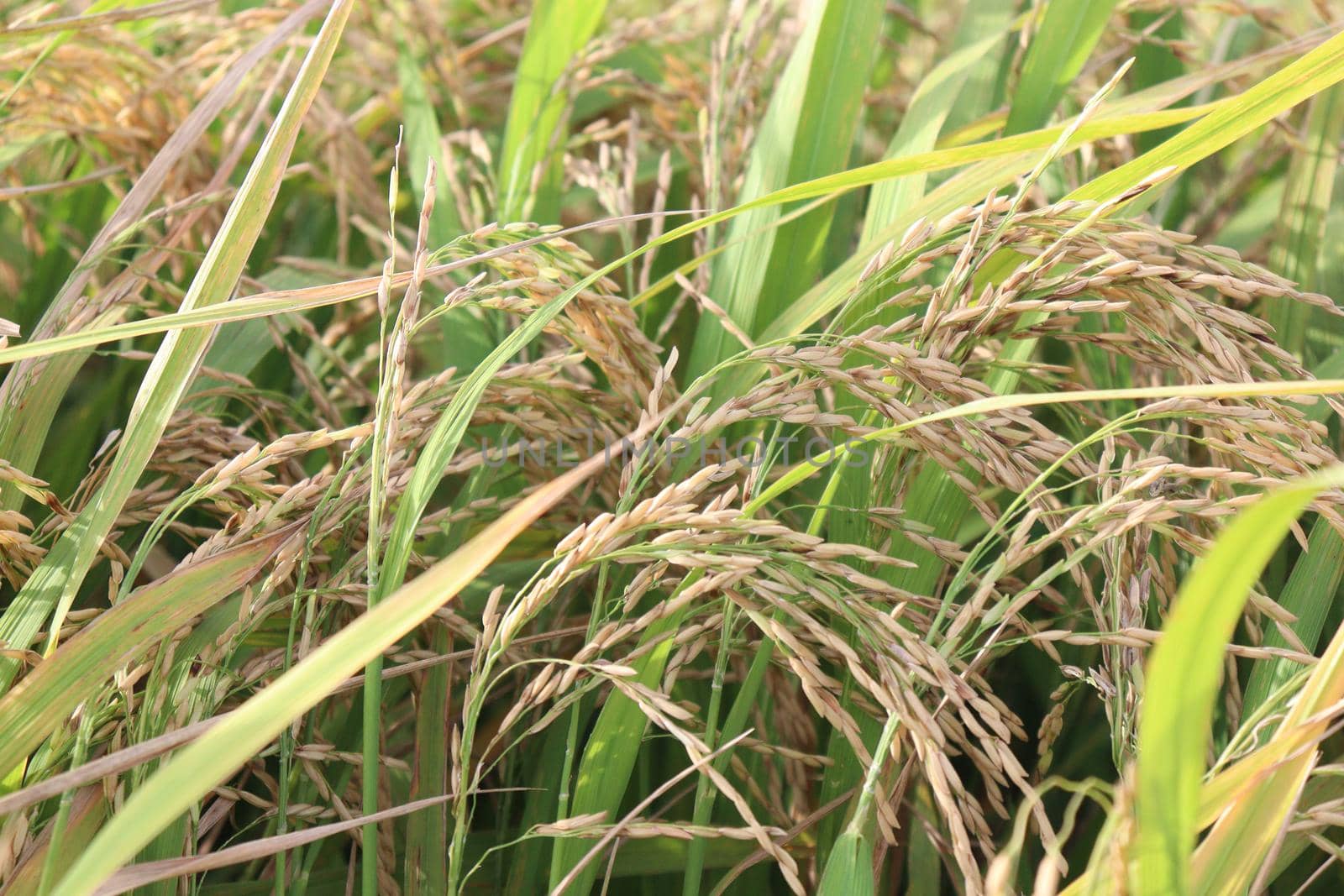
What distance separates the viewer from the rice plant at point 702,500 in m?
0.70

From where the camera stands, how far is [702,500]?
1053mm

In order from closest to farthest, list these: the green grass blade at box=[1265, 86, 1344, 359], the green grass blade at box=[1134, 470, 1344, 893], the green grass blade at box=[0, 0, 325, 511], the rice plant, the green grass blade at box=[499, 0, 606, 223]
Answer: the green grass blade at box=[1134, 470, 1344, 893] < the rice plant < the green grass blade at box=[0, 0, 325, 511] < the green grass blade at box=[1265, 86, 1344, 359] < the green grass blade at box=[499, 0, 606, 223]

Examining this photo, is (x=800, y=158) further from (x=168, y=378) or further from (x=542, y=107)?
(x=168, y=378)

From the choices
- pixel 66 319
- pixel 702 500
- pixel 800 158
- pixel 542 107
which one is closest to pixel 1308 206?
pixel 800 158

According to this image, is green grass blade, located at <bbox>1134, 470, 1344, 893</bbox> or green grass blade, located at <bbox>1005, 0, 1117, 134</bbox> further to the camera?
green grass blade, located at <bbox>1005, 0, 1117, 134</bbox>

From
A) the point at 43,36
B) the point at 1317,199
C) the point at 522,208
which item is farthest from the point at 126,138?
the point at 1317,199

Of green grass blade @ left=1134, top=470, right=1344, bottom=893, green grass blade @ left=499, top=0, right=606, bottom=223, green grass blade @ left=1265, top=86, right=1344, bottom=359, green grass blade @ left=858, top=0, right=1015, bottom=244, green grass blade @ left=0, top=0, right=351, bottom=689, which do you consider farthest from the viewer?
green grass blade @ left=499, top=0, right=606, bottom=223

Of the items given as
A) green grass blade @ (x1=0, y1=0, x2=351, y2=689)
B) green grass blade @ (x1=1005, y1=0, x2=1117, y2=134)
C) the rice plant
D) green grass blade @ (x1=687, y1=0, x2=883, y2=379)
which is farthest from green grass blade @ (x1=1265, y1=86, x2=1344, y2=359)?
green grass blade @ (x1=0, y1=0, x2=351, y2=689)

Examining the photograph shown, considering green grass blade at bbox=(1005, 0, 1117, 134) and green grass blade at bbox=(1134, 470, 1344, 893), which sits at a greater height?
green grass blade at bbox=(1005, 0, 1117, 134)

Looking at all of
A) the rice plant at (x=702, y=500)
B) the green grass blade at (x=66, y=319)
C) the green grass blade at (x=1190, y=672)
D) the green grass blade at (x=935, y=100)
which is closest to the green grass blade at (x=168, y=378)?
the rice plant at (x=702, y=500)

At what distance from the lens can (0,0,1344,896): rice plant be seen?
696mm

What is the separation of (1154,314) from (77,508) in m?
0.93

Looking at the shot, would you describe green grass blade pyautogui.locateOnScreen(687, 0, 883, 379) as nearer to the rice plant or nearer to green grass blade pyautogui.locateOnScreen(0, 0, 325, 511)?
the rice plant

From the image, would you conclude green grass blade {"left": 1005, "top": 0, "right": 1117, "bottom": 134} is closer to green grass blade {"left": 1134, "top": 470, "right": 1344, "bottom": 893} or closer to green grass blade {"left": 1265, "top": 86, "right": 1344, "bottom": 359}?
green grass blade {"left": 1265, "top": 86, "right": 1344, "bottom": 359}
